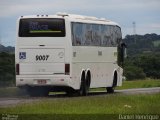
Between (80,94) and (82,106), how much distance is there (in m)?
10.5

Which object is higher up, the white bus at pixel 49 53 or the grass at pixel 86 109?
the white bus at pixel 49 53

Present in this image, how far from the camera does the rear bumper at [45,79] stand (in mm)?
31875

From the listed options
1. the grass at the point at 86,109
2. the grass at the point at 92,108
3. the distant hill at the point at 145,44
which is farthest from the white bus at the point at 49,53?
the distant hill at the point at 145,44

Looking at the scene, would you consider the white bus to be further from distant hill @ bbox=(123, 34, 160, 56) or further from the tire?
distant hill @ bbox=(123, 34, 160, 56)

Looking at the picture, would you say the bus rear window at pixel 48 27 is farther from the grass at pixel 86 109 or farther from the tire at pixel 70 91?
the grass at pixel 86 109

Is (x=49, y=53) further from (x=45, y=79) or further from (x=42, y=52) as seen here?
(x=45, y=79)

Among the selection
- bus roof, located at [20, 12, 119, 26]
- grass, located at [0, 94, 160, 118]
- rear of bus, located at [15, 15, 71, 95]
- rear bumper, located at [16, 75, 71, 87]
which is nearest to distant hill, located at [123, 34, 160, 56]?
bus roof, located at [20, 12, 119, 26]

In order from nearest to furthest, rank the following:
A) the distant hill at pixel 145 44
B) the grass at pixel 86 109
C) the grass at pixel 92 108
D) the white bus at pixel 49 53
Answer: the grass at pixel 86 109, the grass at pixel 92 108, the white bus at pixel 49 53, the distant hill at pixel 145 44

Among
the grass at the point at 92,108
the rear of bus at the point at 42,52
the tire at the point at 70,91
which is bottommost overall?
the tire at the point at 70,91

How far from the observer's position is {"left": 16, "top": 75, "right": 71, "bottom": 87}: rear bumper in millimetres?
31875

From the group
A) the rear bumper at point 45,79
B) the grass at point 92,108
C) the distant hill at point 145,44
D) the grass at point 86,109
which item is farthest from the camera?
the distant hill at point 145,44

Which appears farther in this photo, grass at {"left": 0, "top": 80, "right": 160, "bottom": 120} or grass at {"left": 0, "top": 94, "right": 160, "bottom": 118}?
grass at {"left": 0, "top": 94, "right": 160, "bottom": 118}

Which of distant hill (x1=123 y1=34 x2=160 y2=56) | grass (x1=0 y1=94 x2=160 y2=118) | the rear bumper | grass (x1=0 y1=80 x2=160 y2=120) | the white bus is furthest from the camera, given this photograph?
distant hill (x1=123 y1=34 x2=160 y2=56)

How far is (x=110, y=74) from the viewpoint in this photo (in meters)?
38.1
